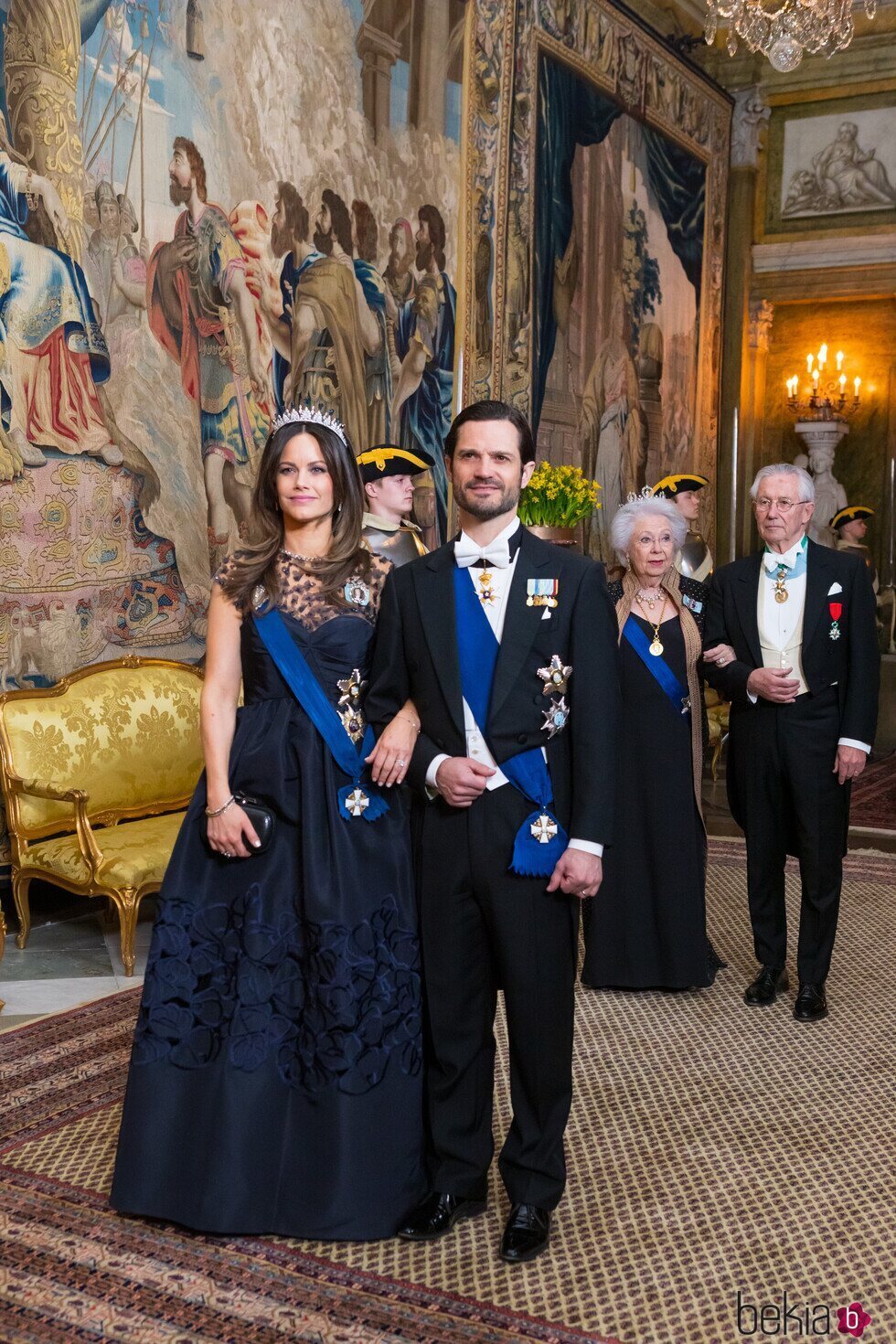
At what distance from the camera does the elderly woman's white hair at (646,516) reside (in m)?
5.07

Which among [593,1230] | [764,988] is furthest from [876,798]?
[593,1230]

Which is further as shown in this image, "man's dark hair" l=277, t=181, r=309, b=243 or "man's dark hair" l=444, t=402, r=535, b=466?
"man's dark hair" l=277, t=181, r=309, b=243

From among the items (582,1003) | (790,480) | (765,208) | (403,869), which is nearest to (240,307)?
(790,480)

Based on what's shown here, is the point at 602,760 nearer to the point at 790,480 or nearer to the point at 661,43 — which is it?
the point at 790,480

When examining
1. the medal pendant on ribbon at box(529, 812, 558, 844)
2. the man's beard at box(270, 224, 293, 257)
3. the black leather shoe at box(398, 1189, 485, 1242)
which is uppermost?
the man's beard at box(270, 224, 293, 257)

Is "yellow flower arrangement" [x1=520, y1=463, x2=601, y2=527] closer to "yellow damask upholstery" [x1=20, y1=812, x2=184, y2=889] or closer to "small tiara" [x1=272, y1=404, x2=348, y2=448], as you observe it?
"yellow damask upholstery" [x1=20, y1=812, x2=184, y2=889]

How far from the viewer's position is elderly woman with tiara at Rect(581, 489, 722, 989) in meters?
5.16

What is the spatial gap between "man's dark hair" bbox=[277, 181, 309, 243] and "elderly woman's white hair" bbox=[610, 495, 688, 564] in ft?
10.8

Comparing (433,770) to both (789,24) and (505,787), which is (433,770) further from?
(789,24)

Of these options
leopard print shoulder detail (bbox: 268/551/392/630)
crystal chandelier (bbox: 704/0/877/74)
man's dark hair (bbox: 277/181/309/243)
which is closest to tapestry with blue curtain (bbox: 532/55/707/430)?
crystal chandelier (bbox: 704/0/877/74)

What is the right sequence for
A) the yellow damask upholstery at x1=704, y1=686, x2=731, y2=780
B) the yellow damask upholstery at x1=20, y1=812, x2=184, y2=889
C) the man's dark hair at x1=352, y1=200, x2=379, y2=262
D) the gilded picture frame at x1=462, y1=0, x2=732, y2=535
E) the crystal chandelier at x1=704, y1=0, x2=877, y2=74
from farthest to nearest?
the yellow damask upholstery at x1=704, y1=686, x2=731, y2=780 < the gilded picture frame at x1=462, y1=0, x2=732, y2=535 < the man's dark hair at x1=352, y1=200, x2=379, y2=262 < the crystal chandelier at x1=704, y1=0, x2=877, y2=74 < the yellow damask upholstery at x1=20, y1=812, x2=184, y2=889

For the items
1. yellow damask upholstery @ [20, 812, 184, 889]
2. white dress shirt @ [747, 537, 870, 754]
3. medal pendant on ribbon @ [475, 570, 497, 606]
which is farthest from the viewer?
yellow damask upholstery @ [20, 812, 184, 889]

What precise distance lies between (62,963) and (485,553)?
3358 mm

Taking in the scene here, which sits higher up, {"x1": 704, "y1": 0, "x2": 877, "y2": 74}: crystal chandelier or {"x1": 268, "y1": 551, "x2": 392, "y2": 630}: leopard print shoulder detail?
{"x1": 704, "y1": 0, "x2": 877, "y2": 74}: crystal chandelier
